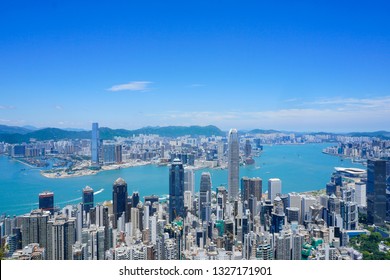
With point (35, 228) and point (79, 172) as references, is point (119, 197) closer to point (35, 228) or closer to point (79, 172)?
point (79, 172)

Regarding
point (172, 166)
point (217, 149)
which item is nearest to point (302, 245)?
point (217, 149)

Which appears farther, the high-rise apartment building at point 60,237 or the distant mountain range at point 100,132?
the distant mountain range at point 100,132

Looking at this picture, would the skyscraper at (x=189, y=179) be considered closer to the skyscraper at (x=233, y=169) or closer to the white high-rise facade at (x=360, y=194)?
the skyscraper at (x=233, y=169)

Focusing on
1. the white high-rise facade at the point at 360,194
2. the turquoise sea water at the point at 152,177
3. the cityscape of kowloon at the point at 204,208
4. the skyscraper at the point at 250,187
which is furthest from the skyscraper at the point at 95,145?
the white high-rise facade at the point at 360,194

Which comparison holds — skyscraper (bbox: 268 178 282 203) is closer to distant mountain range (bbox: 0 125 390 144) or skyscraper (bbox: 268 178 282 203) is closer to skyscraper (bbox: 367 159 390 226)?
distant mountain range (bbox: 0 125 390 144)

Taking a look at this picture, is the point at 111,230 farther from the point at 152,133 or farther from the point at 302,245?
the point at 302,245

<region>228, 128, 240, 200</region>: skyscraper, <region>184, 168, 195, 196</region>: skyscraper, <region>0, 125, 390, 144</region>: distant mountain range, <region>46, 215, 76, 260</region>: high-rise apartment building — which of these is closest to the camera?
<region>46, 215, 76, 260</region>: high-rise apartment building

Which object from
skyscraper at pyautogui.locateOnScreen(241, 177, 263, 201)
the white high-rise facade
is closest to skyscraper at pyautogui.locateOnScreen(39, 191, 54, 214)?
skyscraper at pyautogui.locateOnScreen(241, 177, 263, 201)
